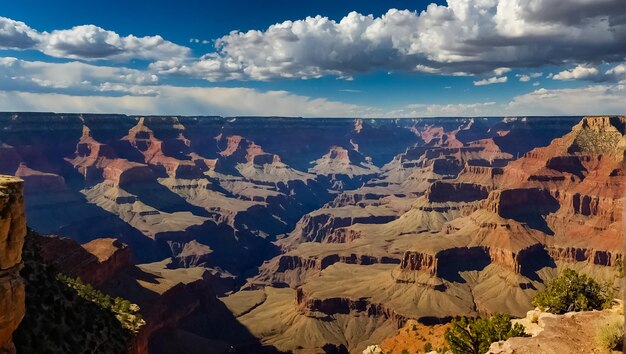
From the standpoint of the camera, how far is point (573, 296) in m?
48.5

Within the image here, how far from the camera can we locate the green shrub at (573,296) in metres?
47.3

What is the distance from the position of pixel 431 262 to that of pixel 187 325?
77.4 m

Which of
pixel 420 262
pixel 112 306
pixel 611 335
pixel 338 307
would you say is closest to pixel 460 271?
pixel 420 262

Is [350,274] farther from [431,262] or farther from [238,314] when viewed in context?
[238,314]

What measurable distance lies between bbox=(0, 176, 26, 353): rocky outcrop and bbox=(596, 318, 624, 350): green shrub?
4015 cm

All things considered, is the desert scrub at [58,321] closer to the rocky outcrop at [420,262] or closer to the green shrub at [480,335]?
the green shrub at [480,335]

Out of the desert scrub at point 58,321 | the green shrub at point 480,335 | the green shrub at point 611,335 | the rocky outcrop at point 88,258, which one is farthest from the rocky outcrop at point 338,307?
the green shrub at point 611,335

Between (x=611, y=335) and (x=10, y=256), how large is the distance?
134ft

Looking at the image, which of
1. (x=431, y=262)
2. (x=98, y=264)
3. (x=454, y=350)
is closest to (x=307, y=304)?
(x=431, y=262)

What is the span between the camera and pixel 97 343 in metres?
50.6

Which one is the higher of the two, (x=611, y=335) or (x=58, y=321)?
(x=611, y=335)

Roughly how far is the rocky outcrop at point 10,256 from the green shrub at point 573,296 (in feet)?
153

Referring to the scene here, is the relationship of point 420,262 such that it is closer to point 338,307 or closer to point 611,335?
point 338,307

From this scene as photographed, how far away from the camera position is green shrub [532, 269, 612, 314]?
155ft
